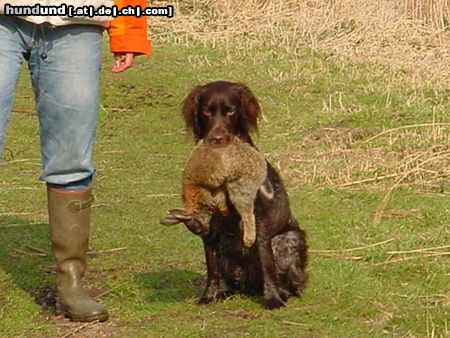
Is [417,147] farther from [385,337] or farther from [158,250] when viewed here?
[385,337]

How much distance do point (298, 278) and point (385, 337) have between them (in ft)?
2.16

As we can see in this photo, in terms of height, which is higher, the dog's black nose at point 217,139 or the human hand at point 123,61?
the human hand at point 123,61

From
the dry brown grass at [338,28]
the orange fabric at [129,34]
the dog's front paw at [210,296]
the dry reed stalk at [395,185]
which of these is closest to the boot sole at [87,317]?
the dog's front paw at [210,296]

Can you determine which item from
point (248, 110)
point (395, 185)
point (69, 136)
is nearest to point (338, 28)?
point (395, 185)

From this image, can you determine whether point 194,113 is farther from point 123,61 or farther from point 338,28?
point 338,28

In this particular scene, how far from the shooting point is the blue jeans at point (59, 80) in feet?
14.6

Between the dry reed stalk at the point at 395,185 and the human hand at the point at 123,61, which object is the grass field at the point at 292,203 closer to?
the dry reed stalk at the point at 395,185

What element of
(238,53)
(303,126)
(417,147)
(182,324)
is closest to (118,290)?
(182,324)

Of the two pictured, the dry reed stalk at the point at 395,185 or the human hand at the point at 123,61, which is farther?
the dry reed stalk at the point at 395,185

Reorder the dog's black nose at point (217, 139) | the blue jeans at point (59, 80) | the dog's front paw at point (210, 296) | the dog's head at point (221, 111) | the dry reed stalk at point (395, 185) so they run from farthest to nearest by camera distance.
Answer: the dry reed stalk at point (395, 185), the dog's front paw at point (210, 296), the dog's head at point (221, 111), the dog's black nose at point (217, 139), the blue jeans at point (59, 80)

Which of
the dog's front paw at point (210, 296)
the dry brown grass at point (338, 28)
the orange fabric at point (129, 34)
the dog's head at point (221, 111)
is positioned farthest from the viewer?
the dry brown grass at point (338, 28)

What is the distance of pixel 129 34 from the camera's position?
15.4 ft

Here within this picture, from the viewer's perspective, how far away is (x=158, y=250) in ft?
20.5

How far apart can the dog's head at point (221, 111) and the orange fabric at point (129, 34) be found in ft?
1.43
